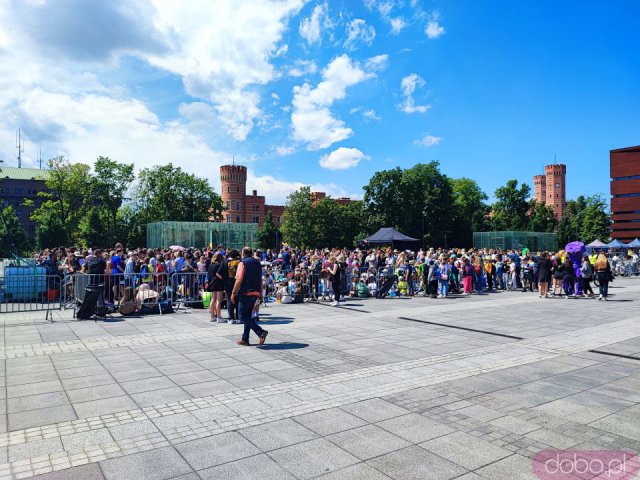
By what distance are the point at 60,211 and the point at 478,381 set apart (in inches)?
2863

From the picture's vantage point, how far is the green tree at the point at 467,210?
69625 millimetres

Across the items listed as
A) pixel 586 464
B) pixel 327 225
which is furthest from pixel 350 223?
pixel 586 464

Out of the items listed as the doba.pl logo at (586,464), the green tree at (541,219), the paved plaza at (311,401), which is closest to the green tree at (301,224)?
the green tree at (541,219)

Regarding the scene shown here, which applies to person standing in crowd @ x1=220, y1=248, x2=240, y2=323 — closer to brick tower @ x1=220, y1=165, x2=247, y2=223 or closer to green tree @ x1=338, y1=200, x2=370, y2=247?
green tree @ x1=338, y1=200, x2=370, y2=247

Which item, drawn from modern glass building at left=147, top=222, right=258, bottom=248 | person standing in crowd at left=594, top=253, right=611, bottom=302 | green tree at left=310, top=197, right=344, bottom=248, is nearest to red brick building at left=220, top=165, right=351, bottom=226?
green tree at left=310, top=197, right=344, bottom=248

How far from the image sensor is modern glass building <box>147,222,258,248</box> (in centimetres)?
4056

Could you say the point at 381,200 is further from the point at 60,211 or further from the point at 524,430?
the point at 524,430

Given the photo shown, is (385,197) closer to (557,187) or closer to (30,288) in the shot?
(30,288)

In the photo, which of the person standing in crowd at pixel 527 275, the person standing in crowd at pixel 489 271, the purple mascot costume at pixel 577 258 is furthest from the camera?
the person standing in crowd at pixel 489 271

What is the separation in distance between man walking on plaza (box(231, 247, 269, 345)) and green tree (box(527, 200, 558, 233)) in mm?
81579

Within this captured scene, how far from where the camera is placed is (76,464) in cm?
398

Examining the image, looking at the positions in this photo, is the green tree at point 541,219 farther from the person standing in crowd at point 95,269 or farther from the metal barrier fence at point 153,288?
the person standing in crowd at point 95,269

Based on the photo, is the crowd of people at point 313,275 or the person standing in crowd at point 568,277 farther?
the person standing in crowd at point 568,277

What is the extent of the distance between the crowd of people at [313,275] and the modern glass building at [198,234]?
1814cm
